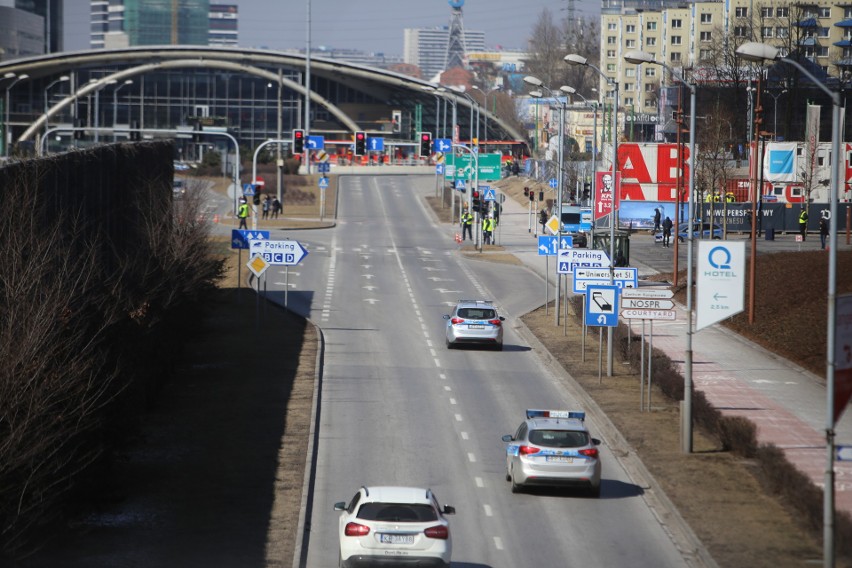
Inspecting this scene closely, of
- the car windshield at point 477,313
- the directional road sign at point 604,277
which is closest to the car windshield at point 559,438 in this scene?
the directional road sign at point 604,277

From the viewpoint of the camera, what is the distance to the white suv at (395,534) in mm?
16656

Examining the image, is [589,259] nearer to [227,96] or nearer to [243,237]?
[243,237]

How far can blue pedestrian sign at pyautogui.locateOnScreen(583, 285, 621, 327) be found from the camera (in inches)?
1255

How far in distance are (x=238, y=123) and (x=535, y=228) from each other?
274ft

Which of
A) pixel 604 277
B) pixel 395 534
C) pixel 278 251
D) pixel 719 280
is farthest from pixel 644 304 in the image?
pixel 278 251

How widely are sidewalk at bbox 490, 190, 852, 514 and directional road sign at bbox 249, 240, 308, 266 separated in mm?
11239

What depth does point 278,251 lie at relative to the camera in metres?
40.8

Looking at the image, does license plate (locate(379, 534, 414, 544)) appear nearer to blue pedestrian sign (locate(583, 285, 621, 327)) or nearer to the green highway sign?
blue pedestrian sign (locate(583, 285, 621, 327))

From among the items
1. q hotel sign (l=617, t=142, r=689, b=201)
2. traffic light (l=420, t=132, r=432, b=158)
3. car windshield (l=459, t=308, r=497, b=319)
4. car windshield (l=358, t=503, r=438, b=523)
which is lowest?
car windshield (l=358, t=503, r=438, b=523)

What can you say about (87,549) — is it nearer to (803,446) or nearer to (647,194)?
(803,446)

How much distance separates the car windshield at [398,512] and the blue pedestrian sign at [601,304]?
1542 centimetres

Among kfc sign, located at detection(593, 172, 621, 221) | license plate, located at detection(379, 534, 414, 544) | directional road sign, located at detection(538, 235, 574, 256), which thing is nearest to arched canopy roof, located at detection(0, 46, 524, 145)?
kfc sign, located at detection(593, 172, 621, 221)

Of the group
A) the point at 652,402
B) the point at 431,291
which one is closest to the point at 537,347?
the point at 652,402

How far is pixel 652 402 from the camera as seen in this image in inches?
1214
